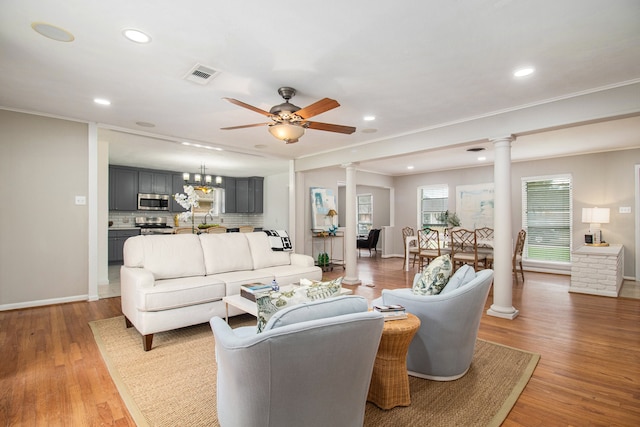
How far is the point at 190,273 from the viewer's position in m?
3.68

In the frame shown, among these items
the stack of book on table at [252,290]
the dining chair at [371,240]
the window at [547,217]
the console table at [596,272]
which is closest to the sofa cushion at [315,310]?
the stack of book on table at [252,290]

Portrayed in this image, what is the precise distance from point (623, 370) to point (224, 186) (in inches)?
361

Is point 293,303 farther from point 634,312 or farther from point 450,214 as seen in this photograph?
point 450,214

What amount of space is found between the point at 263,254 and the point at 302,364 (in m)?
3.24

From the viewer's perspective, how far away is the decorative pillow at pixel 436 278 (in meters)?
2.40

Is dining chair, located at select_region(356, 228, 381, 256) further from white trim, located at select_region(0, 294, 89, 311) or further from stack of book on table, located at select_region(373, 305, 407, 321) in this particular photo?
stack of book on table, located at select_region(373, 305, 407, 321)

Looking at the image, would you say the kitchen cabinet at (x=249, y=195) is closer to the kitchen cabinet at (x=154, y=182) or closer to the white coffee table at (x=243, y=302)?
the kitchen cabinet at (x=154, y=182)

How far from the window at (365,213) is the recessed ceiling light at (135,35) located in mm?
8641

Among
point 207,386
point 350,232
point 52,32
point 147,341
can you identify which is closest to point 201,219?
point 350,232

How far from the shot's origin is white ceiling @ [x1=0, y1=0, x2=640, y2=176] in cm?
204

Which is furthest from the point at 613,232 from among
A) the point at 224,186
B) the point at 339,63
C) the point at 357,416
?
the point at 224,186

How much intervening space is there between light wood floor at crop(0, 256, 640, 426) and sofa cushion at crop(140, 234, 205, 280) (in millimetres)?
886

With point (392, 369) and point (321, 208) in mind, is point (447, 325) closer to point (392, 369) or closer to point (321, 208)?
point (392, 369)

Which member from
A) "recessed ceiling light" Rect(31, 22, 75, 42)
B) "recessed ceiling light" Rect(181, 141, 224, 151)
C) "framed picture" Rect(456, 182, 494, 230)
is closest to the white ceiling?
"recessed ceiling light" Rect(31, 22, 75, 42)
